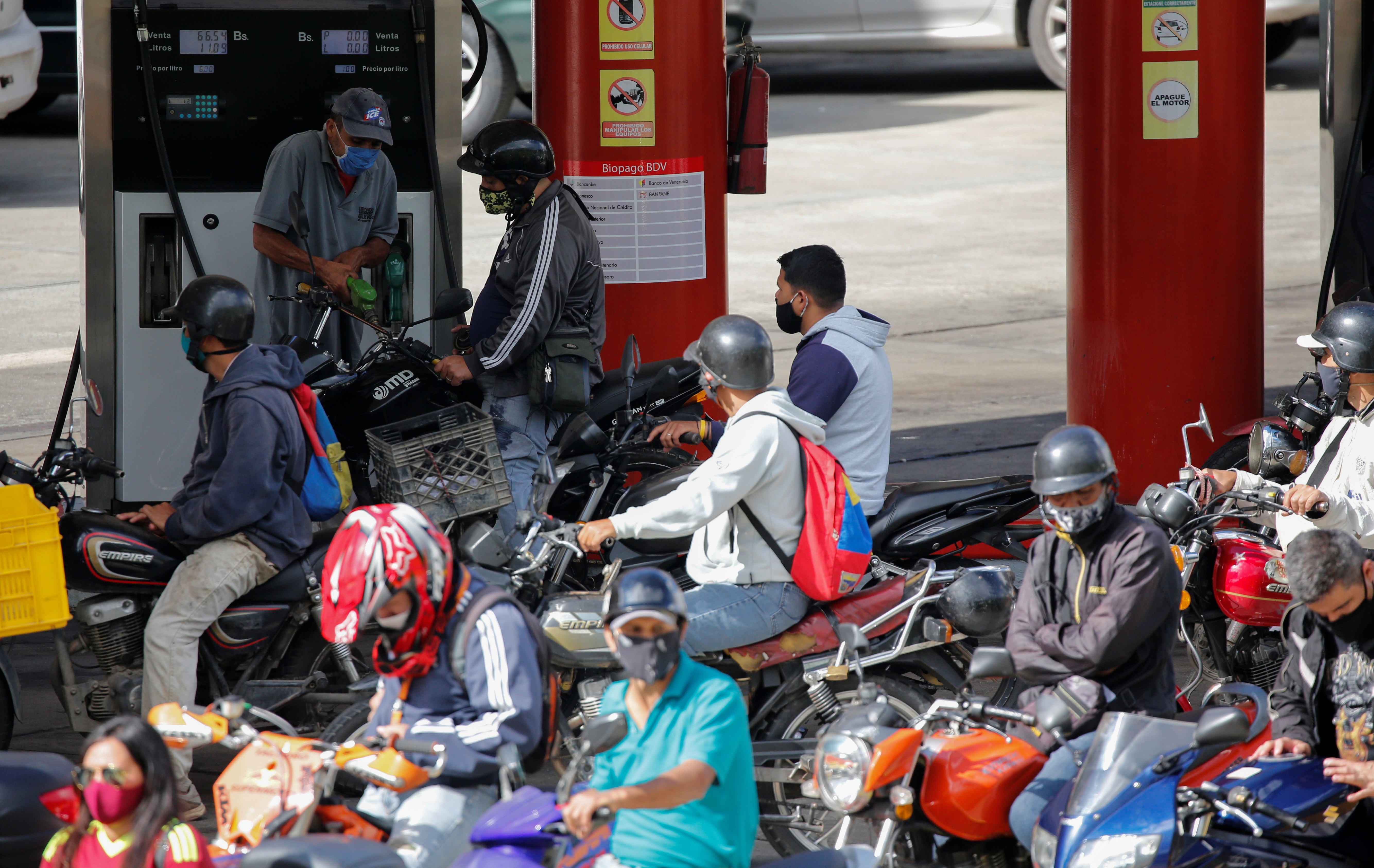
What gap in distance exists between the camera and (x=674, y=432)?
6406 millimetres

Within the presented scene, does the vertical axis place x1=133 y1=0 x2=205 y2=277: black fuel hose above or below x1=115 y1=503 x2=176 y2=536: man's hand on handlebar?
above

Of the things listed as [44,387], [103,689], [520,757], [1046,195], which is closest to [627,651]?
[520,757]

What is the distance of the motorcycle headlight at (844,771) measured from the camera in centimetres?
386

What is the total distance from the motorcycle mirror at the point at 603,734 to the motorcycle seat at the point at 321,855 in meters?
0.46

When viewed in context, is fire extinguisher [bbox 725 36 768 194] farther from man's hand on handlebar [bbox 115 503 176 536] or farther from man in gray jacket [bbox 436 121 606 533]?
man's hand on handlebar [bbox 115 503 176 536]

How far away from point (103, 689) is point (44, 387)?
5.89 meters

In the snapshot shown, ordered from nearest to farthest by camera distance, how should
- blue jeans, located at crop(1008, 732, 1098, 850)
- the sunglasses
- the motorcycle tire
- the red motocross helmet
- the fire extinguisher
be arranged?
the sunglasses
the red motocross helmet
blue jeans, located at crop(1008, 732, 1098, 850)
the motorcycle tire
the fire extinguisher

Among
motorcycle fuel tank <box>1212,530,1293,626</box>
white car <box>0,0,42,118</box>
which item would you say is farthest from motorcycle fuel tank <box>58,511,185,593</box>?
white car <box>0,0,42,118</box>

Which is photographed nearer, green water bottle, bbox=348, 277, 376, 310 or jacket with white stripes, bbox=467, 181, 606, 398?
jacket with white stripes, bbox=467, 181, 606, 398

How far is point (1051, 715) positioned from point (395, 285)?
4.66 metres

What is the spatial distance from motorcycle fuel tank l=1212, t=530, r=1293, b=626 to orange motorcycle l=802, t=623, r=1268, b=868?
3.93 ft

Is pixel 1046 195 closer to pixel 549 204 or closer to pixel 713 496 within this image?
pixel 549 204

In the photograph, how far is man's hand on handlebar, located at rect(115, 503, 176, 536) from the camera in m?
5.39

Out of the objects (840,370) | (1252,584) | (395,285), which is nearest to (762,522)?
(840,370)
